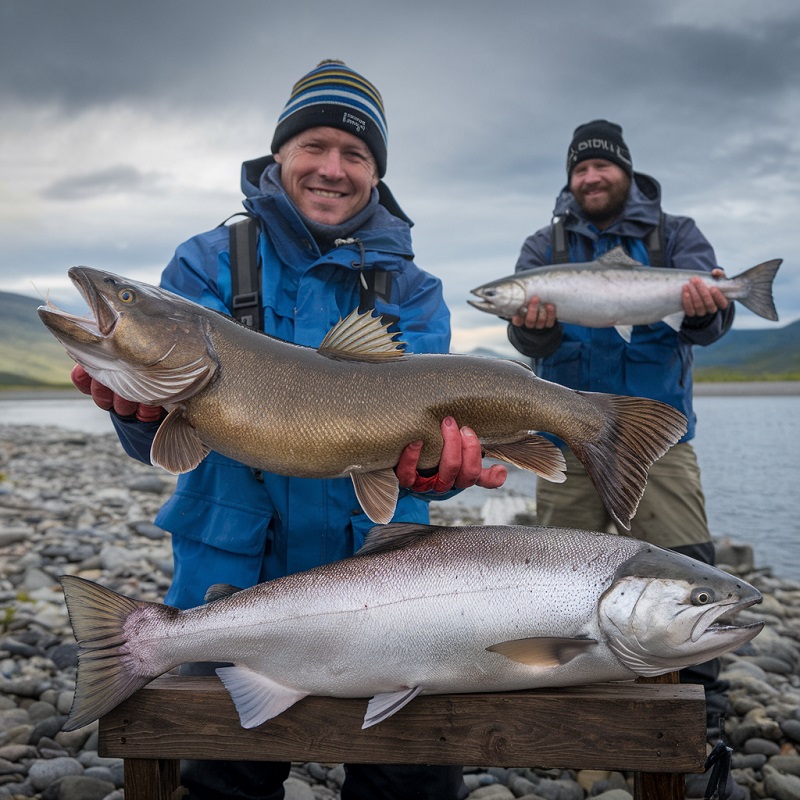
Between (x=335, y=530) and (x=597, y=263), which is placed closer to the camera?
(x=335, y=530)

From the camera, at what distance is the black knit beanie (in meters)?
6.36

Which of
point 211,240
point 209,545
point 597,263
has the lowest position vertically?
point 209,545

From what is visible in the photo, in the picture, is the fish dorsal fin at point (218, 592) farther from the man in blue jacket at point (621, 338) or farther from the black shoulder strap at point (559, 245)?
the black shoulder strap at point (559, 245)

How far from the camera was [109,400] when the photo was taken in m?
2.82

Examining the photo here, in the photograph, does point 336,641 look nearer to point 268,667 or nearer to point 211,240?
point 268,667

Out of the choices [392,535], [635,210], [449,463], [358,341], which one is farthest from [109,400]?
[635,210]

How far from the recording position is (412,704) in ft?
8.83

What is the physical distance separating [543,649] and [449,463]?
0.71 meters

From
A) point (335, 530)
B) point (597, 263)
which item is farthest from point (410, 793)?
point (597, 263)

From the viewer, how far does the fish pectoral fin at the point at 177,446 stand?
8.67 ft

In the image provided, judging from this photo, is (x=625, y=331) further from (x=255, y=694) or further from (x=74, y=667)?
(x=74, y=667)

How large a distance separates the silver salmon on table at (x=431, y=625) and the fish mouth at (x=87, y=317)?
0.84 m

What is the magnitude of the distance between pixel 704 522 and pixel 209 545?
4.07 m

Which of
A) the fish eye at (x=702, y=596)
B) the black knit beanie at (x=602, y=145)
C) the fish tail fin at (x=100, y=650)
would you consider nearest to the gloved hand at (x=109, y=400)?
the fish tail fin at (x=100, y=650)
